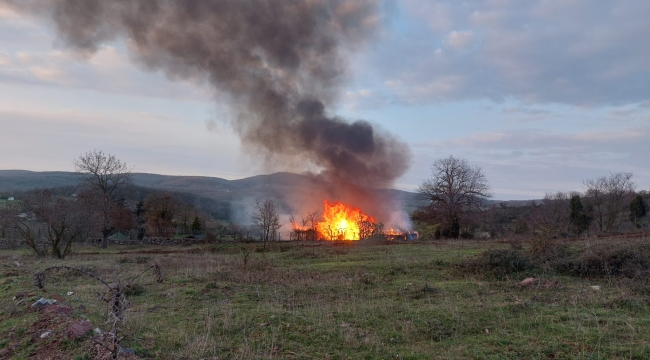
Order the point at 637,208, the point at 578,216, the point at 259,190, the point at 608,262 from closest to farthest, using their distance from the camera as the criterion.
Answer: the point at 608,262 → the point at 578,216 → the point at 637,208 → the point at 259,190

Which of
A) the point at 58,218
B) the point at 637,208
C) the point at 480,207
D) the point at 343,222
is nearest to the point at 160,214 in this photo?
the point at 343,222

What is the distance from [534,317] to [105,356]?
333 inches

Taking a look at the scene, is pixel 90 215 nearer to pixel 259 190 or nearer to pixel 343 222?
pixel 343 222

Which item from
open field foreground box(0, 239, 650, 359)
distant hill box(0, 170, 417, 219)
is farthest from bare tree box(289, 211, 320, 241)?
open field foreground box(0, 239, 650, 359)

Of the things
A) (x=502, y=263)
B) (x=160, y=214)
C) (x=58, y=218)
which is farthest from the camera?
(x=160, y=214)

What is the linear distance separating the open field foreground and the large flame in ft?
105

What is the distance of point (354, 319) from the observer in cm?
896

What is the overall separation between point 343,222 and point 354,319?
3909 cm

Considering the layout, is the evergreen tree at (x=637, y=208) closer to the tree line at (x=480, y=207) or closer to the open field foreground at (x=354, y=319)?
the tree line at (x=480, y=207)

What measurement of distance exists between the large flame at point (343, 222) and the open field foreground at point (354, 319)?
105 ft

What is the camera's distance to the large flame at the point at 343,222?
46.8 meters

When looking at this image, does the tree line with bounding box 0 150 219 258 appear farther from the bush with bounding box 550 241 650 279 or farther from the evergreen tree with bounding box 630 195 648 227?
the evergreen tree with bounding box 630 195 648 227

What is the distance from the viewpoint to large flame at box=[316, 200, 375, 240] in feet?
153

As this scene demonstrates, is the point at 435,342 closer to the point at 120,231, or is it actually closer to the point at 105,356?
the point at 105,356
